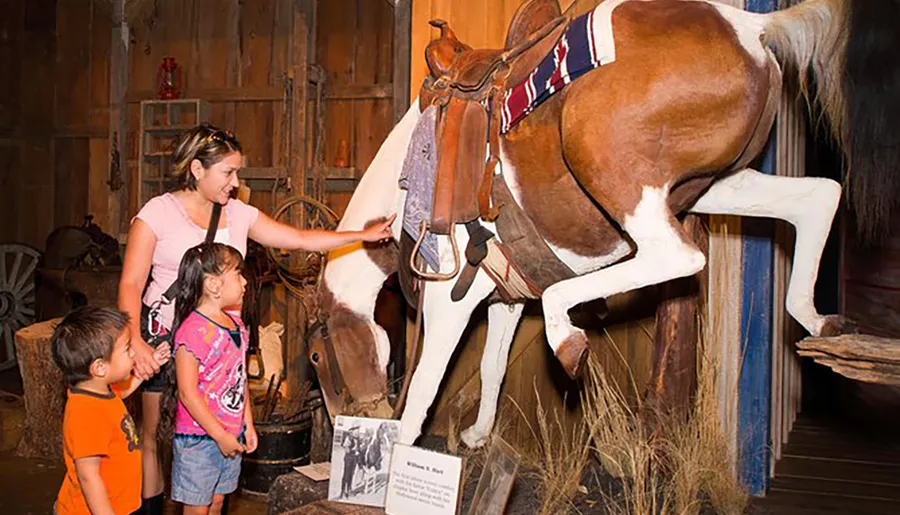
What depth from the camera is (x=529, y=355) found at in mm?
4141

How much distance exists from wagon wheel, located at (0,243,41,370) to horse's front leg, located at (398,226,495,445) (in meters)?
4.75

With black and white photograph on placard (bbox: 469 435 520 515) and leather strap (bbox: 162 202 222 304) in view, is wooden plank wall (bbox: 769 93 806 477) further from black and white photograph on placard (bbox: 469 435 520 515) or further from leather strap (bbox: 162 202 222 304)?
leather strap (bbox: 162 202 222 304)

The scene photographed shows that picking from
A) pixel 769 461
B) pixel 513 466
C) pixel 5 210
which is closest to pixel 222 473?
pixel 513 466

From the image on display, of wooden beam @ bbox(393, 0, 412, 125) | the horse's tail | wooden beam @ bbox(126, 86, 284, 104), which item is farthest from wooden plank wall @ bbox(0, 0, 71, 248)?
the horse's tail

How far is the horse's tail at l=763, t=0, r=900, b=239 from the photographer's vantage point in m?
2.06

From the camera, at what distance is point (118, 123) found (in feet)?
19.8

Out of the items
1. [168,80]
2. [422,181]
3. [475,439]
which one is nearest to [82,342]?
[422,181]

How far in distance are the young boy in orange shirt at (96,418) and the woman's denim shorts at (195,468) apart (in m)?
0.19

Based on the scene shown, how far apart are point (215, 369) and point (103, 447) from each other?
40 cm

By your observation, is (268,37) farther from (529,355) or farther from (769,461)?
(769,461)

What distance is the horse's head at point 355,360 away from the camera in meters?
2.94

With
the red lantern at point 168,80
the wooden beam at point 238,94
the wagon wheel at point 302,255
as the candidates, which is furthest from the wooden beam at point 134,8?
the wagon wheel at point 302,255

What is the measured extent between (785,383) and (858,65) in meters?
2.65

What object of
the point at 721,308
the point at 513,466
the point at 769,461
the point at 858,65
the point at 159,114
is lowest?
the point at 769,461
